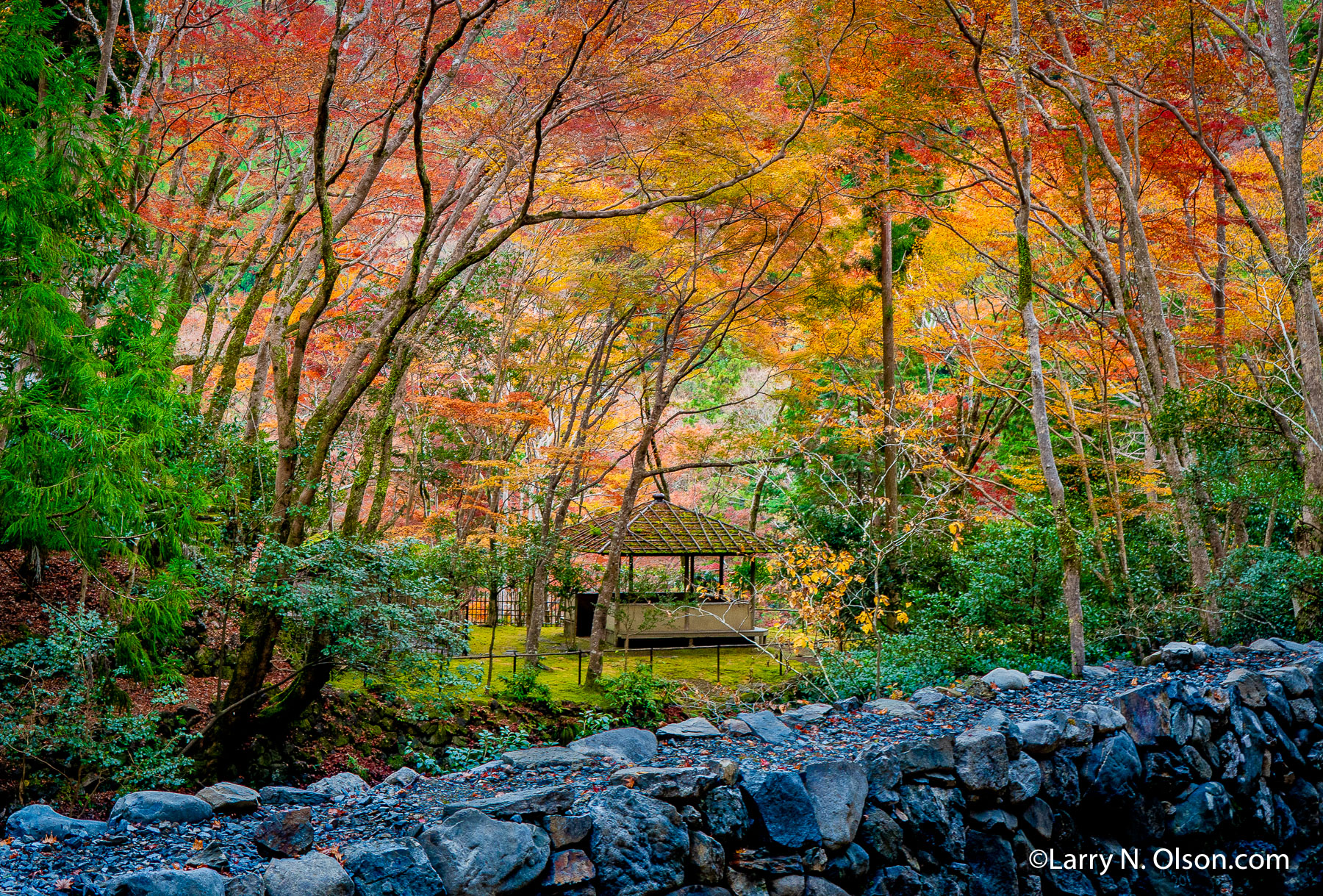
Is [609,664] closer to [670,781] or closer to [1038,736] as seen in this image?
[1038,736]

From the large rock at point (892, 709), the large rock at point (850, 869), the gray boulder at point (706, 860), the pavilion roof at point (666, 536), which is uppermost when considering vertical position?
the pavilion roof at point (666, 536)

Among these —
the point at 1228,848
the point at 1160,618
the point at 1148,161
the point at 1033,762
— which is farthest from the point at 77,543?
the point at 1148,161

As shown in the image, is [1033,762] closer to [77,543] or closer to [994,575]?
[994,575]

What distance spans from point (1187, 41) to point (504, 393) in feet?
31.2

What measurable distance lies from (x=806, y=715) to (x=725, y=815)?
155 centimetres

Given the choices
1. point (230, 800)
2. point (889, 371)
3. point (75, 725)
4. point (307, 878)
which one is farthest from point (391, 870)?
point (889, 371)

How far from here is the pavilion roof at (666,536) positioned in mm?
12219

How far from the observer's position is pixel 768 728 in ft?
13.7

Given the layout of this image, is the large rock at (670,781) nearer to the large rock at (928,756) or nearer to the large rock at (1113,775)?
the large rock at (928,756)

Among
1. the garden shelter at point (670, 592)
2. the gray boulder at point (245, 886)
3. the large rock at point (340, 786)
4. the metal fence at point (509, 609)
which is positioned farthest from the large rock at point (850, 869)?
the metal fence at point (509, 609)

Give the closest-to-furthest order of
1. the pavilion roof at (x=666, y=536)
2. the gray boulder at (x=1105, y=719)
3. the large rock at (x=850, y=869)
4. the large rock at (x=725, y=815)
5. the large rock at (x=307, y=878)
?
1. the large rock at (x=307, y=878)
2. the large rock at (x=725, y=815)
3. the large rock at (x=850, y=869)
4. the gray boulder at (x=1105, y=719)
5. the pavilion roof at (x=666, y=536)

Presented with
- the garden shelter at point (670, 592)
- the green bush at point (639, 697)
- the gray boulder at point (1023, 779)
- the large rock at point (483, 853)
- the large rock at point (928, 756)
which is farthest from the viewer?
the garden shelter at point (670, 592)

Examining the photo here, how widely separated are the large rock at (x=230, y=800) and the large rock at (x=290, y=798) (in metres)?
0.05

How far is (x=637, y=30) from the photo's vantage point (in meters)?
6.21
